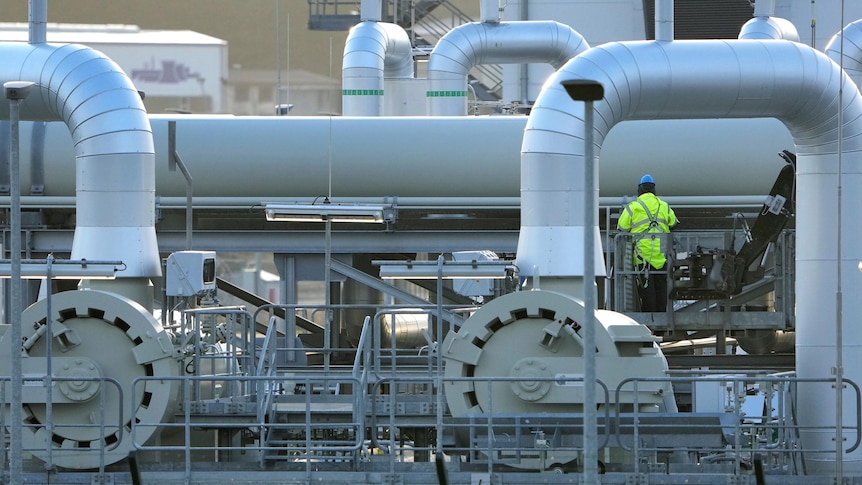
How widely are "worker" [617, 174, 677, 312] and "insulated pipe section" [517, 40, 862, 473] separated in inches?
106

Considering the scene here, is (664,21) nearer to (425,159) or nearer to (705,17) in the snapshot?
(425,159)

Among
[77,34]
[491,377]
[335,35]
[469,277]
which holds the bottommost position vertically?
[491,377]

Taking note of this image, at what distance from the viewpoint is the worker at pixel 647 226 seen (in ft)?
49.0

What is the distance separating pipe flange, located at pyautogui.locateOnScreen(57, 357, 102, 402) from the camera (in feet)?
38.4

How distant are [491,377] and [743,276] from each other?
4.94 metres

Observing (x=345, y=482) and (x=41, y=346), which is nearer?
(x=345, y=482)

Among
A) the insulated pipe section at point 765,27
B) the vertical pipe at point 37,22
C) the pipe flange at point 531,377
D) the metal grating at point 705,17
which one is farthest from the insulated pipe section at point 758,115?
the metal grating at point 705,17

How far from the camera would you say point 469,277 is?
452 inches

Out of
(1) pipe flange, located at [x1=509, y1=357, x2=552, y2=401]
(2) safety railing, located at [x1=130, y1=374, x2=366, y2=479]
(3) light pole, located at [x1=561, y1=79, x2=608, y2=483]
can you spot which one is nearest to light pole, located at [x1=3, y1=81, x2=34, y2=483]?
(2) safety railing, located at [x1=130, y1=374, x2=366, y2=479]

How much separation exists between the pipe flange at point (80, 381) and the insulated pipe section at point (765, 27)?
10758 mm

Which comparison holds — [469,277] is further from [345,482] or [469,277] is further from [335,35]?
[335,35]

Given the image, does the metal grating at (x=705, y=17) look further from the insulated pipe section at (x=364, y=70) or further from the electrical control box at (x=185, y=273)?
the electrical control box at (x=185, y=273)

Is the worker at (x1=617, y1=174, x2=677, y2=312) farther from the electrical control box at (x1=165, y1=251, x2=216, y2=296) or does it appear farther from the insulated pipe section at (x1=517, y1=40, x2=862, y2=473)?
the electrical control box at (x1=165, y1=251, x2=216, y2=296)

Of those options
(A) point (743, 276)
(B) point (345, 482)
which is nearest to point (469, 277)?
(B) point (345, 482)
